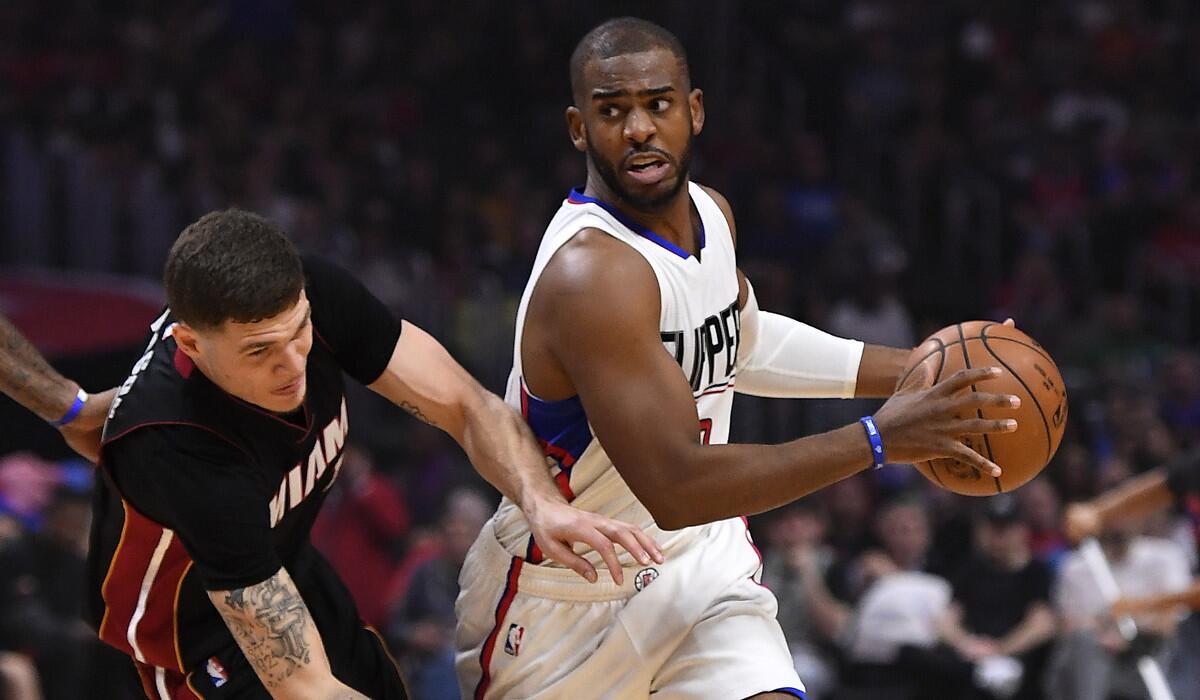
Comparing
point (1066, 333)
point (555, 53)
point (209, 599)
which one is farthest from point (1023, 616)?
point (555, 53)

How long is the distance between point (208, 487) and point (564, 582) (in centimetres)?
93

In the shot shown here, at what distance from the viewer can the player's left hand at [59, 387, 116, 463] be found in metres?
4.32

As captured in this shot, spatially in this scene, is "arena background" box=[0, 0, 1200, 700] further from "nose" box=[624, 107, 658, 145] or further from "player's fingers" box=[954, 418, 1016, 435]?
"nose" box=[624, 107, 658, 145]

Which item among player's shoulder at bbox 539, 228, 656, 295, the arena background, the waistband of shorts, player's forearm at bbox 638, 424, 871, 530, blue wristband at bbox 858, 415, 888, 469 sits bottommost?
the arena background

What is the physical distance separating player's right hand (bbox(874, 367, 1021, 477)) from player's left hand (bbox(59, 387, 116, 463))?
6.59 ft

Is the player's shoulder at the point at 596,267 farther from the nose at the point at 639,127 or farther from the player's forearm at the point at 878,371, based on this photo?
the player's forearm at the point at 878,371

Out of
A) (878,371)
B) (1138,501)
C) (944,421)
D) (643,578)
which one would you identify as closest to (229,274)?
(643,578)

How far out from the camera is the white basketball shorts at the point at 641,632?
3.98 meters

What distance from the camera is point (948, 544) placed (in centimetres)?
908

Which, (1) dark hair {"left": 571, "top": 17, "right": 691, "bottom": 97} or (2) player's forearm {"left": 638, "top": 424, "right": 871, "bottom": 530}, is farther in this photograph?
(1) dark hair {"left": 571, "top": 17, "right": 691, "bottom": 97}

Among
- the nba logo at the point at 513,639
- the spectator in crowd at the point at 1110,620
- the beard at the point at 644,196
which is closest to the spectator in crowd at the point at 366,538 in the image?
the spectator in crowd at the point at 1110,620

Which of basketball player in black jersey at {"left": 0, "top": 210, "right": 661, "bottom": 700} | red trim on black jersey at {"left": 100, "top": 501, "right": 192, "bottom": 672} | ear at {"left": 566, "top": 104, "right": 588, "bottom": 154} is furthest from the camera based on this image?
ear at {"left": 566, "top": 104, "right": 588, "bottom": 154}

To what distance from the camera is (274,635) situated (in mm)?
3701

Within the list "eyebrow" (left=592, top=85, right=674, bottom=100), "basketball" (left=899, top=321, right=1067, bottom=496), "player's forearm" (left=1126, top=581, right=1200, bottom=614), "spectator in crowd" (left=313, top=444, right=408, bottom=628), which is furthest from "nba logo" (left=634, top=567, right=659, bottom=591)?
"spectator in crowd" (left=313, top=444, right=408, bottom=628)
